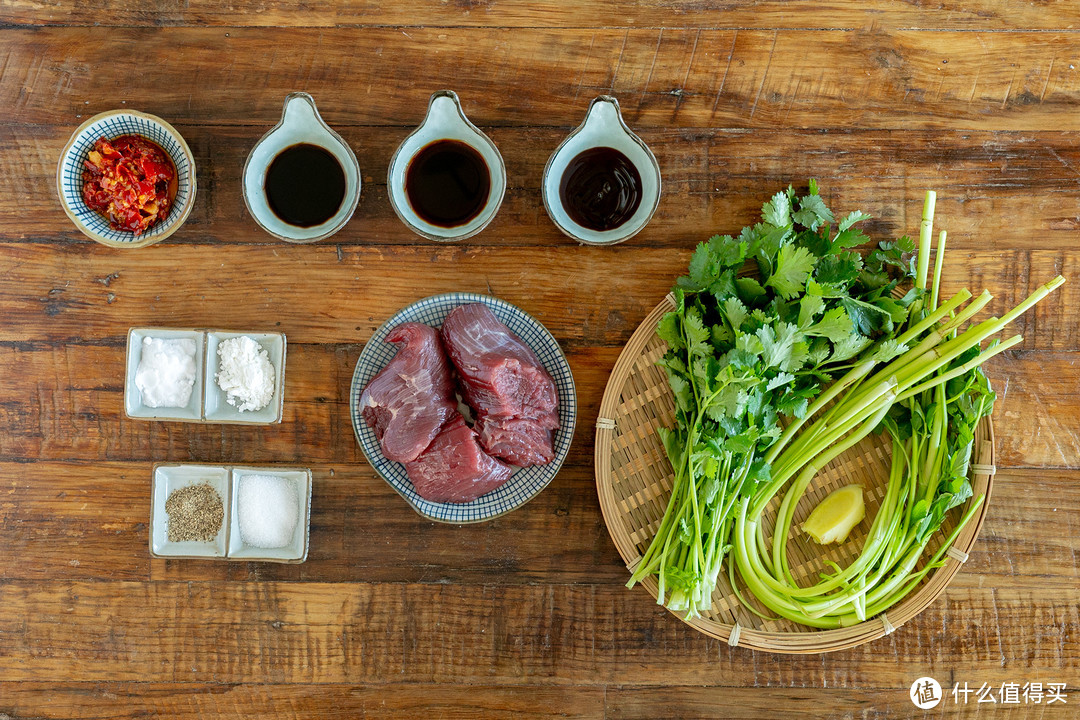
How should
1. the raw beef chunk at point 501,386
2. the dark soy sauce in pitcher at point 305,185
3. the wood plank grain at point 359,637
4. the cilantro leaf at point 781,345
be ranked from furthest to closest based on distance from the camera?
the wood plank grain at point 359,637, the dark soy sauce in pitcher at point 305,185, the raw beef chunk at point 501,386, the cilantro leaf at point 781,345

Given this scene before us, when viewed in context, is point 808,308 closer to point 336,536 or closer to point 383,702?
point 336,536

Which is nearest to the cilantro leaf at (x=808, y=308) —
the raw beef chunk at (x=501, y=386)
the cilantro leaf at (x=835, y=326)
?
the cilantro leaf at (x=835, y=326)

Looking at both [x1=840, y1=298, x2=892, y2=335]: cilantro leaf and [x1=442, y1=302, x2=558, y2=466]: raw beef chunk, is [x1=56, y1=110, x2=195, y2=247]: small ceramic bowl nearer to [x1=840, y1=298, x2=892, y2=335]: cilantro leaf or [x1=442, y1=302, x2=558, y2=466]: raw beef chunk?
[x1=442, y1=302, x2=558, y2=466]: raw beef chunk

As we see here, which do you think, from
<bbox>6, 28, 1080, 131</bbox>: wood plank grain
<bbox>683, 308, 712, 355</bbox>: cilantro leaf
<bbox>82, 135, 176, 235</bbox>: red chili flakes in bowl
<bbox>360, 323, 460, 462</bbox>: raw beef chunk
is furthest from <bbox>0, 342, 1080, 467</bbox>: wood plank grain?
<bbox>6, 28, 1080, 131</bbox>: wood plank grain

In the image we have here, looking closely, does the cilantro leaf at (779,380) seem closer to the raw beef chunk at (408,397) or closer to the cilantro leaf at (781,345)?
the cilantro leaf at (781,345)

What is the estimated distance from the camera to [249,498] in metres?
2.17

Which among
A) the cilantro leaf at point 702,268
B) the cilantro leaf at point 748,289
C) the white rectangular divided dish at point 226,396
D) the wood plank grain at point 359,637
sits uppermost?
the cilantro leaf at point 702,268

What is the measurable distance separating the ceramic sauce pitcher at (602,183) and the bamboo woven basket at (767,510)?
30cm

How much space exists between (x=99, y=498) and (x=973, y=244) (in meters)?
3.10

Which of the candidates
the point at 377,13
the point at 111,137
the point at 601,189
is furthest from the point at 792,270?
the point at 111,137

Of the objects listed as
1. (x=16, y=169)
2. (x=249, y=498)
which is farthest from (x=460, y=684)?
(x=16, y=169)

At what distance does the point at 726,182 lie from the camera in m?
2.31

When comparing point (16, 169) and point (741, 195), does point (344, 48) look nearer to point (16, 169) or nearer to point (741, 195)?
point (16, 169)

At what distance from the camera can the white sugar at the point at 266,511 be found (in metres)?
2.16
